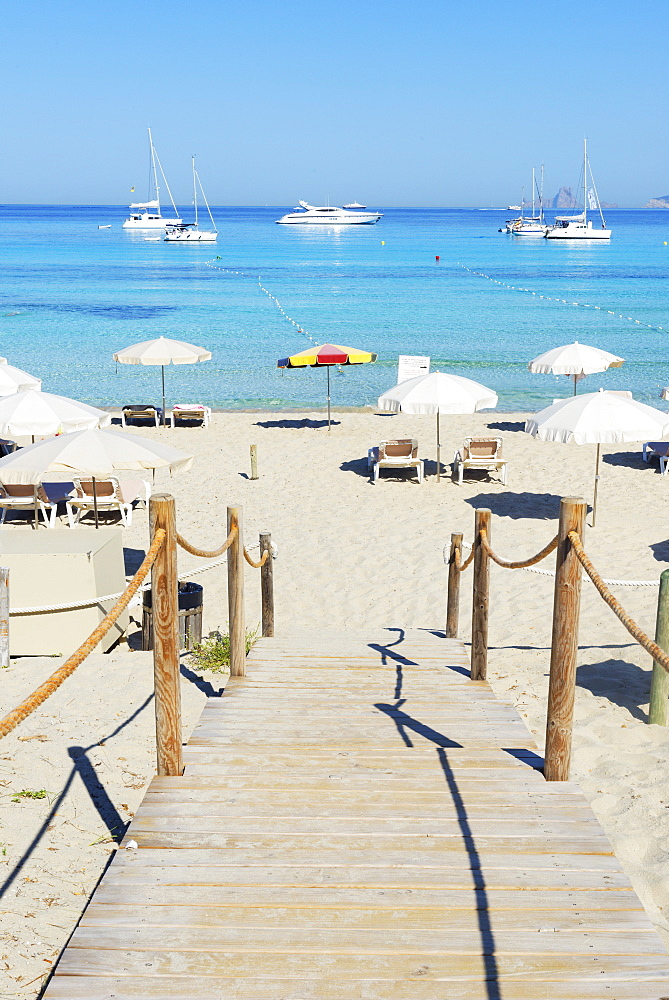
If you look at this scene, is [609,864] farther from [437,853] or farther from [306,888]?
[306,888]

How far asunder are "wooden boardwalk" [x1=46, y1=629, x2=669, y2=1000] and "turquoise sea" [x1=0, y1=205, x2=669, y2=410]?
20373mm

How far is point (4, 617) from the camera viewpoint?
23.9 feet

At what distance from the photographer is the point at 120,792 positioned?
4.94 meters

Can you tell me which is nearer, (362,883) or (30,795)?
(362,883)

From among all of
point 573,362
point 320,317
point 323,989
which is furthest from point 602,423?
point 320,317

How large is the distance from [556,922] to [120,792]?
2.58 m

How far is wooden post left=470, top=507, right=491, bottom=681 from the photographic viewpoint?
6.30m

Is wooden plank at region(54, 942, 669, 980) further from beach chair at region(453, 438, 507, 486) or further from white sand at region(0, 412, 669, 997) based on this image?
beach chair at region(453, 438, 507, 486)

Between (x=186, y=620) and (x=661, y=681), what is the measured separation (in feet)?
13.1

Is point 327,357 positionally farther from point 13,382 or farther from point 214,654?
point 214,654

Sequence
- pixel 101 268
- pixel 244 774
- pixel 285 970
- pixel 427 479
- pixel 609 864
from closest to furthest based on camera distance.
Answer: pixel 285 970 < pixel 609 864 < pixel 244 774 < pixel 427 479 < pixel 101 268

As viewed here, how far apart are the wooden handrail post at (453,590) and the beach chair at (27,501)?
22.2 ft

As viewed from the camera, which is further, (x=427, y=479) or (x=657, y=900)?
(x=427, y=479)

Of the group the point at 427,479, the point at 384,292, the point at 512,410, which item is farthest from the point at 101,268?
the point at 427,479
